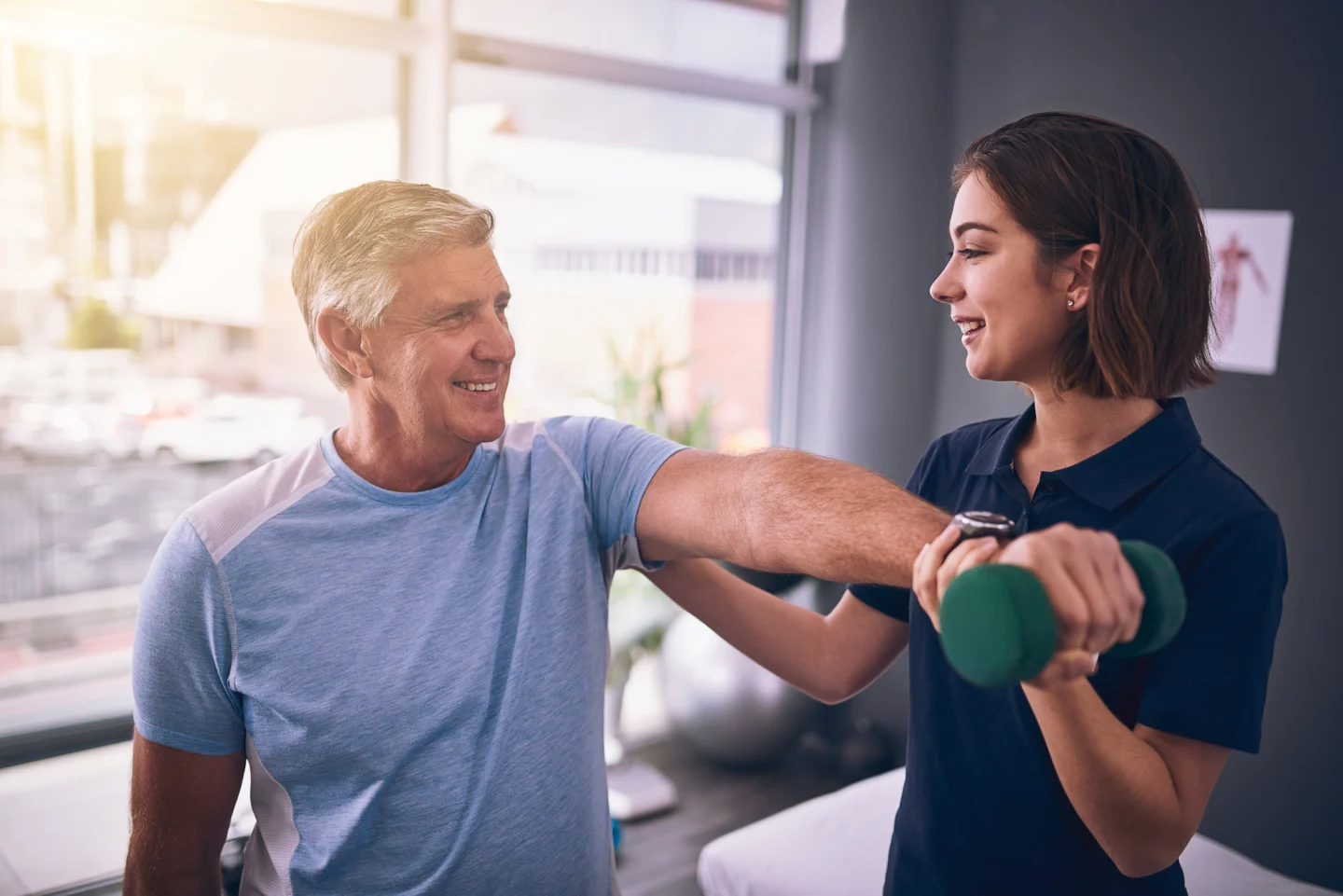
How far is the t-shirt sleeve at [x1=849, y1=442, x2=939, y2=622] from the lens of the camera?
1.31 meters

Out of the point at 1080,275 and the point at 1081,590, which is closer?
Result: the point at 1081,590

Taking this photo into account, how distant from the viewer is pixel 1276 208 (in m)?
2.56

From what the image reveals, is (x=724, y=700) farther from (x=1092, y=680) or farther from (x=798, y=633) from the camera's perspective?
(x=1092, y=680)

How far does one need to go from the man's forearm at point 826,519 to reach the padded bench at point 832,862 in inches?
42.9

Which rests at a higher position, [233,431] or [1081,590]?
[1081,590]

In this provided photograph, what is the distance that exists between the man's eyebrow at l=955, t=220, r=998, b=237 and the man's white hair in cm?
57

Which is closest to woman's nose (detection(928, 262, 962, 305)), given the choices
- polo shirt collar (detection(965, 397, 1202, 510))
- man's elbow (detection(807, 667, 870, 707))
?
polo shirt collar (detection(965, 397, 1202, 510))

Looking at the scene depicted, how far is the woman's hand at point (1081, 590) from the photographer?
712 millimetres

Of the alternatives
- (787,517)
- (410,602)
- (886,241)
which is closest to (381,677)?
(410,602)

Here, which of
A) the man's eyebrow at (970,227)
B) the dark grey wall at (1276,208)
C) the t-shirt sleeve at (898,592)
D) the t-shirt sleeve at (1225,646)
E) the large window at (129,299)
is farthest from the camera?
the dark grey wall at (1276,208)

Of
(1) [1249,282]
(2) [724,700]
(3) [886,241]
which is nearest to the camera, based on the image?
(1) [1249,282]

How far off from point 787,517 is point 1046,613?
1.35ft

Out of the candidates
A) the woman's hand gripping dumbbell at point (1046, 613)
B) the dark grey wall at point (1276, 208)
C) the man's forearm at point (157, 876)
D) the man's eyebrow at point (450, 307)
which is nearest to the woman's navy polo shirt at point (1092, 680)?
the woman's hand gripping dumbbell at point (1046, 613)

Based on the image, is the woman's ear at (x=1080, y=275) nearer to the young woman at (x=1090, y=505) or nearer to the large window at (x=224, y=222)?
the young woman at (x=1090, y=505)
